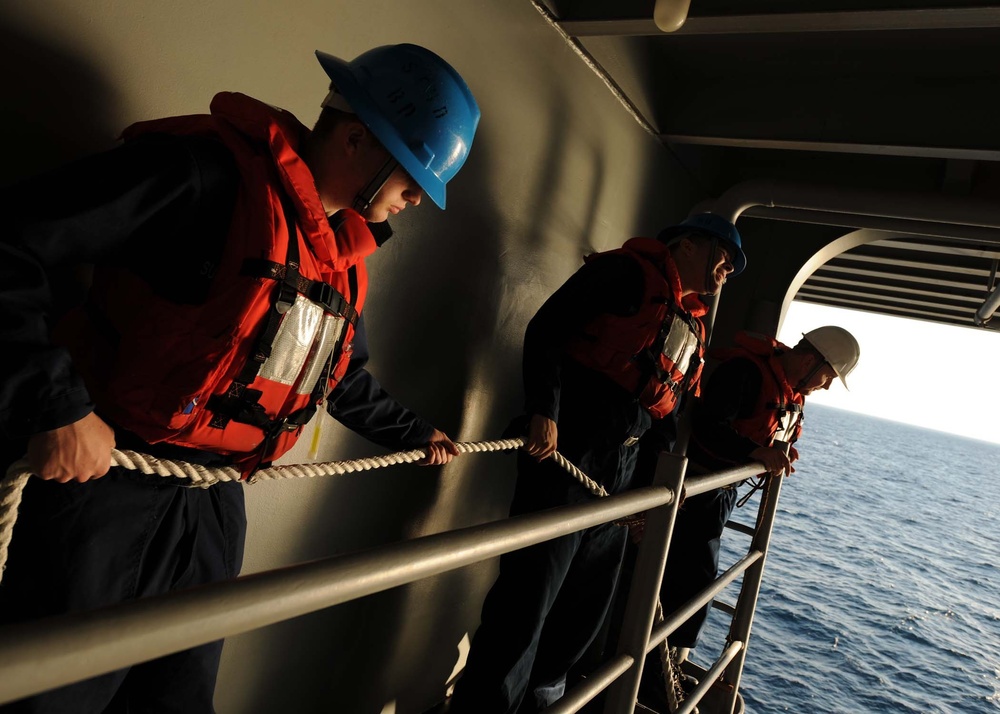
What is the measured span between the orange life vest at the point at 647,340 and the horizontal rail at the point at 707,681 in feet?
3.12

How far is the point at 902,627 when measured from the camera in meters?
10.4

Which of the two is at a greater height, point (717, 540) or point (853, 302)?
point (853, 302)

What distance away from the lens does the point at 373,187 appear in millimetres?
1263

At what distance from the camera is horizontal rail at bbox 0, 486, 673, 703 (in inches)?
16.7

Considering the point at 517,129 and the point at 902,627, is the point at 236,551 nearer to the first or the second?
the point at 517,129

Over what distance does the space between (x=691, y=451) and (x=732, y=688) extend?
1.22 metres

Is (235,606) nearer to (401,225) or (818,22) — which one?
(401,225)

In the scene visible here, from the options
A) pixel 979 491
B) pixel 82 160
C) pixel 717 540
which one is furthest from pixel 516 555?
pixel 979 491

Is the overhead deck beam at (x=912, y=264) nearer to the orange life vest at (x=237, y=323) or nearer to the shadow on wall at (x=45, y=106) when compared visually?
the orange life vest at (x=237, y=323)

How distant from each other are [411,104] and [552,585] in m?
1.63

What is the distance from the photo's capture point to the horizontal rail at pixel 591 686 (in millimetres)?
1185

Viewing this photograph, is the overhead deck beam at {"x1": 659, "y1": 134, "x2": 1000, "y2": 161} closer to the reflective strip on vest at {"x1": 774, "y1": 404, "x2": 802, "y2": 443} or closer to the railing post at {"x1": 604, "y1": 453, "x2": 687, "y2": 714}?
the reflective strip on vest at {"x1": 774, "y1": 404, "x2": 802, "y2": 443}

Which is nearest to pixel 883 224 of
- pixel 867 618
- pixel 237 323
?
pixel 237 323

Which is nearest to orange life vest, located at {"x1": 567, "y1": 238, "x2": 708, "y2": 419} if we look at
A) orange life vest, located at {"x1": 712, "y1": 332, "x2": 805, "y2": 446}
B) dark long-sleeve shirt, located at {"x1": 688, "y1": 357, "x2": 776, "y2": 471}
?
dark long-sleeve shirt, located at {"x1": 688, "y1": 357, "x2": 776, "y2": 471}
